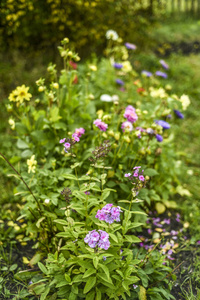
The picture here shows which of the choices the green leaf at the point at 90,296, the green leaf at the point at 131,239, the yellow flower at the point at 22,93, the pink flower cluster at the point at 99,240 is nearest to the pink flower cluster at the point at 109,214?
the pink flower cluster at the point at 99,240

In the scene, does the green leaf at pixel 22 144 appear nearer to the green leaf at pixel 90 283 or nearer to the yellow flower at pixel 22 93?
the yellow flower at pixel 22 93

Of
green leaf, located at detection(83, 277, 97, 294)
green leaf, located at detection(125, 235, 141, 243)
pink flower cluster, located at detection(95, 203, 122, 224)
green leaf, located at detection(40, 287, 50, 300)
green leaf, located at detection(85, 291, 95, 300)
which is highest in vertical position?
pink flower cluster, located at detection(95, 203, 122, 224)

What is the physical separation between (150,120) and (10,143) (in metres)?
1.42

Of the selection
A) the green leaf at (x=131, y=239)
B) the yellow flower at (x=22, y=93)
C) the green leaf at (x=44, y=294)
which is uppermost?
the yellow flower at (x=22, y=93)

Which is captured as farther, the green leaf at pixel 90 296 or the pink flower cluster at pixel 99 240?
the green leaf at pixel 90 296

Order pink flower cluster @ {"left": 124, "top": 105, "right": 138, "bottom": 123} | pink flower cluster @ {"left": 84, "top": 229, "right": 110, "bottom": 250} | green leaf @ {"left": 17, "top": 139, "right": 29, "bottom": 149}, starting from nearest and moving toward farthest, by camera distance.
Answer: pink flower cluster @ {"left": 84, "top": 229, "right": 110, "bottom": 250}
pink flower cluster @ {"left": 124, "top": 105, "right": 138, "bottom": 123}
green leaf @ {"left": 17, "top": 139, "right": 29, "bottom": 149}

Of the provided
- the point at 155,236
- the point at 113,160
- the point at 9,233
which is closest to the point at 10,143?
the point at 9,233

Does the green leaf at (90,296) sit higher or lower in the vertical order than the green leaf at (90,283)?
lower

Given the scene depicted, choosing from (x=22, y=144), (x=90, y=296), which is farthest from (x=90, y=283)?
(x=22, y=144)

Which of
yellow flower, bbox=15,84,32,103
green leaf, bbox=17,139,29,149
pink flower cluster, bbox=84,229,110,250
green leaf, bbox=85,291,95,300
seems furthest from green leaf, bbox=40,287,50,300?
yellow flower, bbox=15,84,32,103

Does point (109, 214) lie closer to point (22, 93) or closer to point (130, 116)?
point (130, 116)

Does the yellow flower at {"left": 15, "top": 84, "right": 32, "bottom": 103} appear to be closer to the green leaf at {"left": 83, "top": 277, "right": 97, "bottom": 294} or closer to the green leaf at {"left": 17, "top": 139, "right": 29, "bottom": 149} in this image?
the green leaf at {"left": 17, "top": 139, "right": 29, "bottom": 149}

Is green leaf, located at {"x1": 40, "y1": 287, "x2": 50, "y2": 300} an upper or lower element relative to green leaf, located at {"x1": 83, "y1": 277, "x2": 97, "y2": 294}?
lower

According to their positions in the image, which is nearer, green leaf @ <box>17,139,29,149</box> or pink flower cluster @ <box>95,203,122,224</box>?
pink flower cluster @ <box>95,203,122,224</box>
